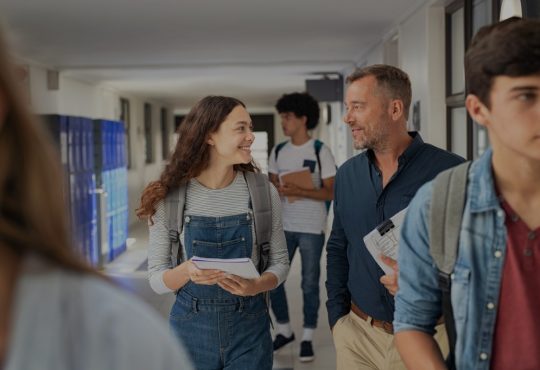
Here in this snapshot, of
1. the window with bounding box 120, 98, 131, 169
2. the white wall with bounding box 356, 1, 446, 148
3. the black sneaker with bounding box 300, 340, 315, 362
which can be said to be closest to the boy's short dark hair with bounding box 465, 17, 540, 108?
the black sneaker with bounding box 300, 340, 315, 362

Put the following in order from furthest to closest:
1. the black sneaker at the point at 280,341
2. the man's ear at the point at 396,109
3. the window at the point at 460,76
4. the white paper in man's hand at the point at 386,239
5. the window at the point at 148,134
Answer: the window at the point at 148,134 → the black sneaker at the point at 280,341 → the window at the point at 460,76 → the man's ear at the point at 396,109 → the white paper in man's hand at the point at 386,239

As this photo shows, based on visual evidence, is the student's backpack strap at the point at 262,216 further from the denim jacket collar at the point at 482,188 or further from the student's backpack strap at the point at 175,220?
the denim jacket collar at the point at 482,188

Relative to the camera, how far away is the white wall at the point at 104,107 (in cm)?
1027

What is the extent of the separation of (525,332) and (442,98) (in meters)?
4.70

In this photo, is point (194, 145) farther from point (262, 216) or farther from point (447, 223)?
point (447, 223)

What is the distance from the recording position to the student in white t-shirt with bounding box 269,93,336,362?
17.4ft

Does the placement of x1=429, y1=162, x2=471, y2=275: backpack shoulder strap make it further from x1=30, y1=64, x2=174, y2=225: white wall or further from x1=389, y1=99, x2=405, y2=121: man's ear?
x1=30, y1=64, x2=174, y2=225: white wall

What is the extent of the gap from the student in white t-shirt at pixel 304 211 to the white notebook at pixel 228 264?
106 inches

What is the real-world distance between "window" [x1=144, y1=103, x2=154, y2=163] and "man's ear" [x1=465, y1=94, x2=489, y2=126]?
17795 mm

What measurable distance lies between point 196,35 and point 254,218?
5197 mm

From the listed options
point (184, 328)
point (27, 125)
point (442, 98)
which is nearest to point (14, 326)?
point (27, 125)

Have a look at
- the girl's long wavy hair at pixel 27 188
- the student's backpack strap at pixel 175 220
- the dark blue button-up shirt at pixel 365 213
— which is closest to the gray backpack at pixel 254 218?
the student's backpack strap at pixel 175 220

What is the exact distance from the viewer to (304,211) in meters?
5.32

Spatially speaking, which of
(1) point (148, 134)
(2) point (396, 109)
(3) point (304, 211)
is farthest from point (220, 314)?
(1) point (148, 134)
